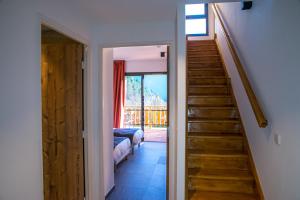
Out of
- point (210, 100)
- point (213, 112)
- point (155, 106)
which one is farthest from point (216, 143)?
point (155, 106)

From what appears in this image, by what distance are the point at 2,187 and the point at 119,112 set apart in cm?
605

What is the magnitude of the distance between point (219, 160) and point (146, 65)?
205 inches

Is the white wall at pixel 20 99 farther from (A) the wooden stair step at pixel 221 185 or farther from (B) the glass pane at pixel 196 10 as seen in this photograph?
(B) the glass pane at pixel 196 10

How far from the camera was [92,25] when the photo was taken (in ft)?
9.71

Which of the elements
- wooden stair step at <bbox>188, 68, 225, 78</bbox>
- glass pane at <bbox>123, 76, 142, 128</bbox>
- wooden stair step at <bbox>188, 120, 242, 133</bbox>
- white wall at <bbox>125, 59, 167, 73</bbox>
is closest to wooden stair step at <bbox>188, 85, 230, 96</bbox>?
wooden stair step at <bbox>188, 68, 225, 78</bbox>

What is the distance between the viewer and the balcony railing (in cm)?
796

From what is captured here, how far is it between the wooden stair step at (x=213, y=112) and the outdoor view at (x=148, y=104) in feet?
13.7

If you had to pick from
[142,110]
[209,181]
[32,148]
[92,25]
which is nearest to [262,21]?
[209,181]

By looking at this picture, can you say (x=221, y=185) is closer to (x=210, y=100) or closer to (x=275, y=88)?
(x=275, y=88)

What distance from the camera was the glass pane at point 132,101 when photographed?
7729mm

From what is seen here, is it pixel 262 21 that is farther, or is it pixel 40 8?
pixel 262 21

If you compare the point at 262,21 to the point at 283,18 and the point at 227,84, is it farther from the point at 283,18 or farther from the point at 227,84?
the point at 227,84

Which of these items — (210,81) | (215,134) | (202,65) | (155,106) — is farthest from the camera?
(155,106)

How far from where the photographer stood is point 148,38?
9.56 feet
